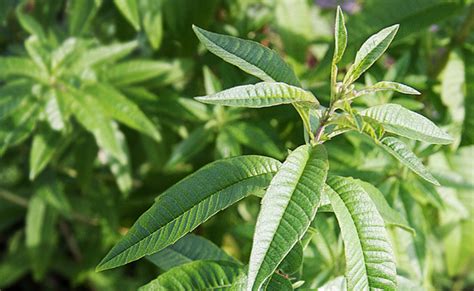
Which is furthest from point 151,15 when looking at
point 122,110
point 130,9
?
point 122,110

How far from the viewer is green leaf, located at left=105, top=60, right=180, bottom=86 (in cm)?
174

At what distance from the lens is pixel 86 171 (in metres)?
1.98

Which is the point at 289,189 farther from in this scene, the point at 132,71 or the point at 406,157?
the point at 132,71

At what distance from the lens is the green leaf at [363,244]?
0.83 m

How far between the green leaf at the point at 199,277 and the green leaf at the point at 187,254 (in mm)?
121

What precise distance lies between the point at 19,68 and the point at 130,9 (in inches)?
11.7

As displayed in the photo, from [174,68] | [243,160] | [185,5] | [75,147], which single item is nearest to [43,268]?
[75,147]

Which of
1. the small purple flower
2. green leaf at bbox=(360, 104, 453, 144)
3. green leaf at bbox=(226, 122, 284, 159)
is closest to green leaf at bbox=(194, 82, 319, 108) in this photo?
green leaf at bbox=(360, 104, 453, 144)

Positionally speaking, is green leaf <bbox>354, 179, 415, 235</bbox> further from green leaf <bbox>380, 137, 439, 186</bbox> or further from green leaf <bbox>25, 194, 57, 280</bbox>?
green leaf <bbox>25, 194, 57, 280</bbox>

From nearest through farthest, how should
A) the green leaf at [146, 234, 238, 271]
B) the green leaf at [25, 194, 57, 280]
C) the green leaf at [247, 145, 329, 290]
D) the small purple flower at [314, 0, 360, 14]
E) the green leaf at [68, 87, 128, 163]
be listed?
the green leaf at [247, 145, 329, 290]
the green leaf at [146, 234, 238, 271]
the green leaf at [68, 87, 128, 163]
the green leaf at [25, 194, 57, 280]
the small purple flower at [314, 0, 360, 14]

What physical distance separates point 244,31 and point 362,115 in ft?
3.40

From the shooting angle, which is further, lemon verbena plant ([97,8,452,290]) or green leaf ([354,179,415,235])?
green leaf ([354,179,415,235])

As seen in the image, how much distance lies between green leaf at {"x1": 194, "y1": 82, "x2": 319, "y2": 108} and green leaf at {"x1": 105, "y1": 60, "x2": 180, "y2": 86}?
94 cm

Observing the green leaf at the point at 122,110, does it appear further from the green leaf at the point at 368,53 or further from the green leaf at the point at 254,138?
the green leaf at the point at 368,53
